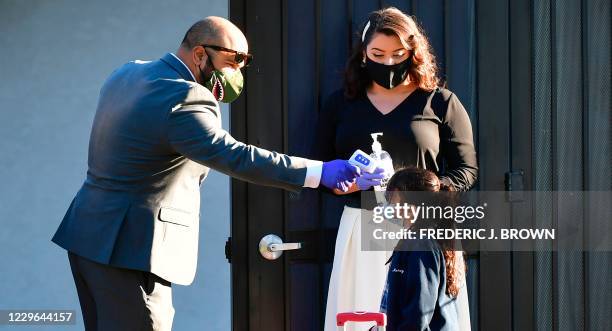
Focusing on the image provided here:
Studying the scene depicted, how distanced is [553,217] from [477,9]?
0.93m

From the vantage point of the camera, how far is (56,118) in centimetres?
476

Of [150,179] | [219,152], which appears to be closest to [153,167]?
[150,179]

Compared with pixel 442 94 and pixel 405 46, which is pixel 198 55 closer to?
pixel 405 46

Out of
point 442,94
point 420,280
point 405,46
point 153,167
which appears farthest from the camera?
point 442,94

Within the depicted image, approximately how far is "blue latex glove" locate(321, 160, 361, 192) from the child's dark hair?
7.5 inches

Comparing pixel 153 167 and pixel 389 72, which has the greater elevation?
pixel 389 72

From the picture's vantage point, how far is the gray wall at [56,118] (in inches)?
186

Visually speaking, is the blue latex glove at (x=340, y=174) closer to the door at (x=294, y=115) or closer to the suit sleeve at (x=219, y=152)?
the suit sleeve at (x=219, y=152)

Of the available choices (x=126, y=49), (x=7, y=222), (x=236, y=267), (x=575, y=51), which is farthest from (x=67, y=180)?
(x=575, y=51)

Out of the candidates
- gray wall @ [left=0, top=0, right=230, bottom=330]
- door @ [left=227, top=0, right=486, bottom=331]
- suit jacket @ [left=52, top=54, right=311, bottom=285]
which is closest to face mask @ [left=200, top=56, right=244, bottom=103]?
suit jacket @ [left=52, top=54, right=311, bottom=285]

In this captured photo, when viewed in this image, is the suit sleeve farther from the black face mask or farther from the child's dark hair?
the black face mask

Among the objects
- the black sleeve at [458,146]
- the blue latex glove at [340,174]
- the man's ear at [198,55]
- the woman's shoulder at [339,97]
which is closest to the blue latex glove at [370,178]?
the blue latex glove at [340,174]

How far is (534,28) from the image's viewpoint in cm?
429

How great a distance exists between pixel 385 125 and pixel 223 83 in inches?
26.3
